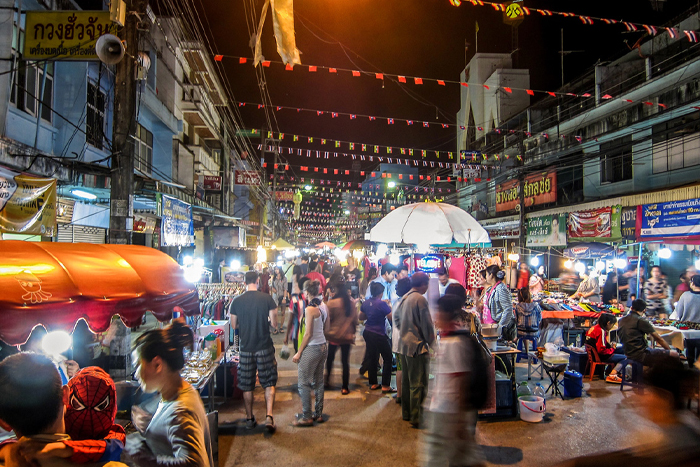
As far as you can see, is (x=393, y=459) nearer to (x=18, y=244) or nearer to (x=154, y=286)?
(x=154, y=286)

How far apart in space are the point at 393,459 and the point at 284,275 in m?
11.9

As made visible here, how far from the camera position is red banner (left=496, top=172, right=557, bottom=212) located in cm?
2173

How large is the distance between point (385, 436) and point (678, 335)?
7.09 m

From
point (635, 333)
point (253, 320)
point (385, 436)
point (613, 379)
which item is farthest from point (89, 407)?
point (613, 379)

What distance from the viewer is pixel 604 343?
Answer: 838 centimetres

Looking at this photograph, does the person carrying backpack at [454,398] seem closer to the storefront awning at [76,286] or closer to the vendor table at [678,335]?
the storefront awning at [76,286]

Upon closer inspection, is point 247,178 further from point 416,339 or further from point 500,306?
point 416,339

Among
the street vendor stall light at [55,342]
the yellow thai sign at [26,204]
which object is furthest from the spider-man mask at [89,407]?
the yellow thai sign at [26,204]

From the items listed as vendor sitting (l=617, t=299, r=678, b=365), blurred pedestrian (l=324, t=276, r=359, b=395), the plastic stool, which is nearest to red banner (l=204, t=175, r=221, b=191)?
blurred pedestrian (l=324, t=276, r=359, b=395)

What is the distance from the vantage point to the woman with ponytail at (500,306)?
7938mm

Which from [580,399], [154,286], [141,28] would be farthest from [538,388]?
[141,28]

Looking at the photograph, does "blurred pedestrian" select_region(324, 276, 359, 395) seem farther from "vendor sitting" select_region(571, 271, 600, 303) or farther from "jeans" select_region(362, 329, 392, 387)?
"vendor sitting" select_region(571, 271, 600, 303)

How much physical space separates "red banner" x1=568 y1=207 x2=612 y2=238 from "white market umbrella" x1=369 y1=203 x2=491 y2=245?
12.1 meters

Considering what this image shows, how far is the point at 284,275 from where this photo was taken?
16.6 m
